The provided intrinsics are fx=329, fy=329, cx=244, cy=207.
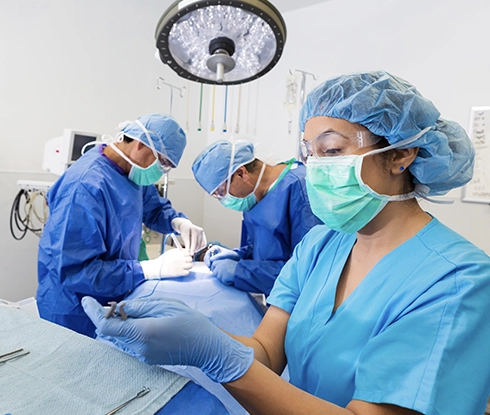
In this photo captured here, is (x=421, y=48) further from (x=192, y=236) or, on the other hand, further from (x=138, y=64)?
(x=138, y=64)

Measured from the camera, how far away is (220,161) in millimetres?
1516

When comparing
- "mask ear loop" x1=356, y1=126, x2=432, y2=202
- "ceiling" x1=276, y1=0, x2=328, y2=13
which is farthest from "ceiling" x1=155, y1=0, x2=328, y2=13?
"mask ear loop" x1=356, y1=126, x2=432, y2=202

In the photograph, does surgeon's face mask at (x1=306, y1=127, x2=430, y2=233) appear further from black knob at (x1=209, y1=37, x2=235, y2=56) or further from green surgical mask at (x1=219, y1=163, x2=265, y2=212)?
green surgical mask at (x1=219, y1=163, x2=265, y2=212)

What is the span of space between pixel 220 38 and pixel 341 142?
15.0 inches

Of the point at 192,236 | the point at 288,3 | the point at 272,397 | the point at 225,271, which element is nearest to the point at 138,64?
the point at 288,3

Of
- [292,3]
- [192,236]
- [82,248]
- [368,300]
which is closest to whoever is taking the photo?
[368,300]

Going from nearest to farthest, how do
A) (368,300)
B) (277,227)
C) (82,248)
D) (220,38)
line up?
(368,300), (220,38), (82,248), (277,227)

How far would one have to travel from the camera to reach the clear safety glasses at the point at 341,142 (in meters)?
0.73

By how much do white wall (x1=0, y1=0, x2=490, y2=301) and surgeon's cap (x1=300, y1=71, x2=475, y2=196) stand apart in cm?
95

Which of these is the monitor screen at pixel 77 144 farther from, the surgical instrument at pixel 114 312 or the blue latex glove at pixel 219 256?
the surgical instrument at pixel 114 312

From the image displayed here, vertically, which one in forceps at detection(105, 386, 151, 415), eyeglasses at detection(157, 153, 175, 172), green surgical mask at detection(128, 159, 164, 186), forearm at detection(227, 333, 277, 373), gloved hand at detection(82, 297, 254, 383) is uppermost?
eyeglasses at detection(157, 153, 175, 172)

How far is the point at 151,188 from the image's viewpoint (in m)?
2.14

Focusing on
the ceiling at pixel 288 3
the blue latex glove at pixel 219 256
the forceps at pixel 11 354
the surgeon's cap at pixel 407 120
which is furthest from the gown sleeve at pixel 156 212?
the ceiling at pixel 288 3

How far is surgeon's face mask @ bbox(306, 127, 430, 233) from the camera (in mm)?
732
